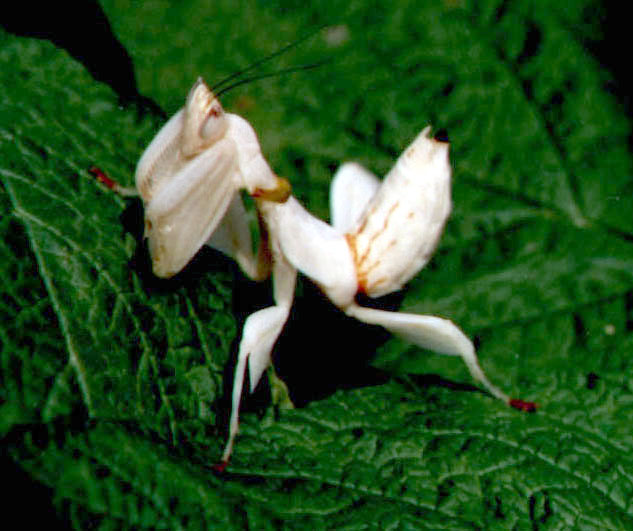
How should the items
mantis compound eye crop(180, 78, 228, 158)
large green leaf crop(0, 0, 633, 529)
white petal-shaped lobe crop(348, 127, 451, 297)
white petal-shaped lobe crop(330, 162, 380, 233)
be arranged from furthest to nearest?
1. white petal-shaped lobe crop(330, 162, 380, 233)
2. white petal-shaped lobe crop(348, 127, 451, 297)
3. mantis compound eye crop(180, 78, 228, 158)
4. large green leaf crop(0, 0, 633, 529)

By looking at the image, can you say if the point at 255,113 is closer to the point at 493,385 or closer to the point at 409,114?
the point at 409,114

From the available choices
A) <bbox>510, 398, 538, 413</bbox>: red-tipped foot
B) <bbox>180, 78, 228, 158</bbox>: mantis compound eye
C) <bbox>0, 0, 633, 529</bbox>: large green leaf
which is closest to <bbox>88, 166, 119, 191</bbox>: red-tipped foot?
<bbox>0, 0, 633, 529</bbox>: large green leaf

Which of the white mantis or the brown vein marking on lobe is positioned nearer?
the white mantis

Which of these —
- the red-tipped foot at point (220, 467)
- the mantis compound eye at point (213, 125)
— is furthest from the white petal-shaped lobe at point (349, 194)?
the red-tipped foot at point (220, 467)

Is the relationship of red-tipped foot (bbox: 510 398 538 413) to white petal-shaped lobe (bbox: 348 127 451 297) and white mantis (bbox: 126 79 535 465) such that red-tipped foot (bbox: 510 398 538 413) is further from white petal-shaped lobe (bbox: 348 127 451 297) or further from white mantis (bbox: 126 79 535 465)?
white petal-shaped lobe (bbox: 348 127 451 297)

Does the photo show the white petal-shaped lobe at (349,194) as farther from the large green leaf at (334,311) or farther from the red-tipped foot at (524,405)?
the red-tipped foot at (524,405)

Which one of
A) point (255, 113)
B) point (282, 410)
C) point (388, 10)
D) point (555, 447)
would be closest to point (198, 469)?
point (282, 410)

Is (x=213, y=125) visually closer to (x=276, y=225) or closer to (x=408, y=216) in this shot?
(x=276, y=225)
